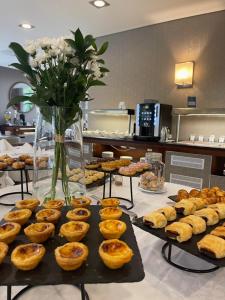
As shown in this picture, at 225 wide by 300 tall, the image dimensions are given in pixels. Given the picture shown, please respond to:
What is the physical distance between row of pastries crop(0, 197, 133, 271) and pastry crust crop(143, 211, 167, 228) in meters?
0.11

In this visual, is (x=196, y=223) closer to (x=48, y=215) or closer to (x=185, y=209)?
(x=185, y=209)

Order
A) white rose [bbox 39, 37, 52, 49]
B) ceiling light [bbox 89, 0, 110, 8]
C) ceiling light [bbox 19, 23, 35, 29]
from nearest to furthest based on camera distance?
white rose [bbox 39, 37, 52, 49], ceiling light [bbox 89, 0, 110, 8], ceiling light [bbox 19, 23, 35, 29]

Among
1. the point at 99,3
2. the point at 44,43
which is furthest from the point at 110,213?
the point at 99,3

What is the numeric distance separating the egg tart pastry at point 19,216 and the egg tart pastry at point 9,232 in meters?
0.03

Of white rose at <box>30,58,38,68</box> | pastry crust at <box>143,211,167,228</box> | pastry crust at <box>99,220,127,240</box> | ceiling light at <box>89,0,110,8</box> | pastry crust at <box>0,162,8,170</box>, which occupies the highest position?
ceiling light at <box>89,0,110,8</box>

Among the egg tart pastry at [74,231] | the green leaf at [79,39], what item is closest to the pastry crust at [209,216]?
the egg tart pastry at [74,231]

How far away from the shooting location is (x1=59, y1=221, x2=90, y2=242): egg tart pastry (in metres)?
0.57

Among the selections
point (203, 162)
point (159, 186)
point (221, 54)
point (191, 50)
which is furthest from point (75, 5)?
point (159, 186)

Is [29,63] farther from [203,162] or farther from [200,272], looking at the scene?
[203,162]

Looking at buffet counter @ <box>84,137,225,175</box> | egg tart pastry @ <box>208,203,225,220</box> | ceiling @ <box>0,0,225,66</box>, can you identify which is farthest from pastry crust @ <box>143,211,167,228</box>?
ceiling @ <box>0,0,225,66</box>

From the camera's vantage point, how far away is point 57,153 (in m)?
1.02

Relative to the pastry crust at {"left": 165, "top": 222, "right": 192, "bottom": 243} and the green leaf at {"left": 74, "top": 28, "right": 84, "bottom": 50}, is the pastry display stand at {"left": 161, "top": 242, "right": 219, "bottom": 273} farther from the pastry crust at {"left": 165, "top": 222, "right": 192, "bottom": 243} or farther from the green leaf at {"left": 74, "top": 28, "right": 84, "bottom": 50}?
the green leaf at {"left": 74, "top": 28, "right": 84, "bottom": 50}

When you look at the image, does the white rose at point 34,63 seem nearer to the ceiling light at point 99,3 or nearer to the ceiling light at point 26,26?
the ceiling light at point 99,3

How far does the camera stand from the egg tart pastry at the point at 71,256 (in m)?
0.47
